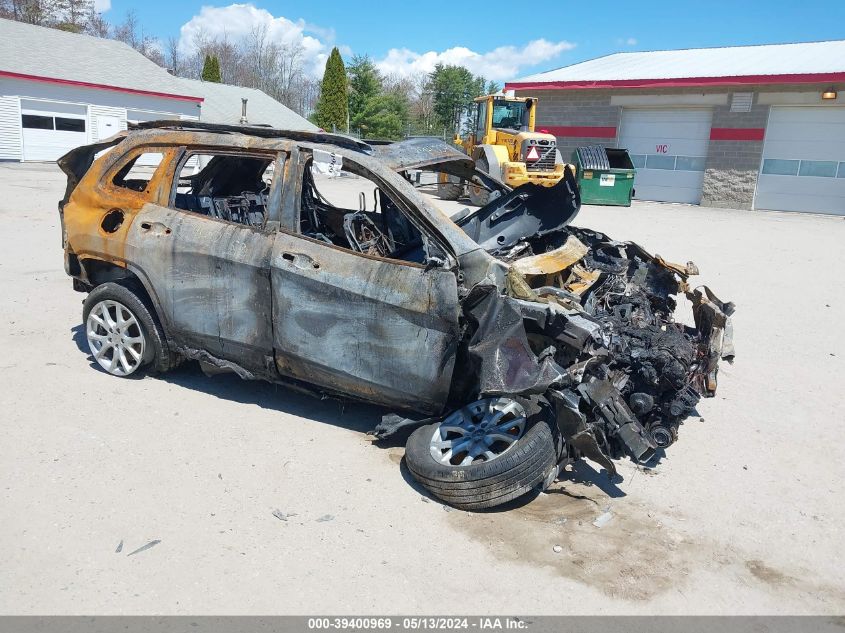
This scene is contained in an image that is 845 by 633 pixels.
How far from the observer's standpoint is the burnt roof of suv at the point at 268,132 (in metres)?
4.65

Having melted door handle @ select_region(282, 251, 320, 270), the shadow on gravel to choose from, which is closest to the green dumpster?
the shadow on gravel

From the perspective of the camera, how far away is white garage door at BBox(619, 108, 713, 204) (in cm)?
2375

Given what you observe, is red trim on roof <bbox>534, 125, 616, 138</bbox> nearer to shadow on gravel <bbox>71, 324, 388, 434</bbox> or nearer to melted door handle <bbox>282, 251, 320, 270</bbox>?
shadow on gravel <bbox>71, 324, 388, 434</bbox>

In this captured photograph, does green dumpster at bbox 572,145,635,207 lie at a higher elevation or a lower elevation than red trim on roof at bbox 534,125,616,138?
lower

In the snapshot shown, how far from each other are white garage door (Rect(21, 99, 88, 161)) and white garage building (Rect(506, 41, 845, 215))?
18030 mm

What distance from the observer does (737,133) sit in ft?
74.4

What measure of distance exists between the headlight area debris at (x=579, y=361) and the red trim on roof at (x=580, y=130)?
73.1ft

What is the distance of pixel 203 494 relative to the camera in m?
A: 3.78

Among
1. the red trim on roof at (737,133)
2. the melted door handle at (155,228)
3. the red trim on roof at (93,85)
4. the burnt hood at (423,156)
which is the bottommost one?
the melted door handle at (155,228)

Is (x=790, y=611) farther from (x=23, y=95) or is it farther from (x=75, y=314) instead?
(x=23, y=95)

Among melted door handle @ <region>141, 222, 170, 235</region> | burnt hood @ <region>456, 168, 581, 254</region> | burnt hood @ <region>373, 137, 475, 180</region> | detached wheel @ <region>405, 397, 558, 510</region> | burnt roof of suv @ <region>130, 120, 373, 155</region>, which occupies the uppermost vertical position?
burnt roof of suv @ <region>130, 120, 373, 155</region>

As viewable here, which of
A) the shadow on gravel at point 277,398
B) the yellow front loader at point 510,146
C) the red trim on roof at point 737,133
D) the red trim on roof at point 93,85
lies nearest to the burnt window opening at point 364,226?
the shadow on gravel at point 277,398

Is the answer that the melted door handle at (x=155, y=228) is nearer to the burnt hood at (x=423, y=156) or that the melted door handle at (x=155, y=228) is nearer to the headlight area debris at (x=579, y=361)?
the burnt hood at (x=423, y=156)

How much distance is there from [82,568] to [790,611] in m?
3.24
